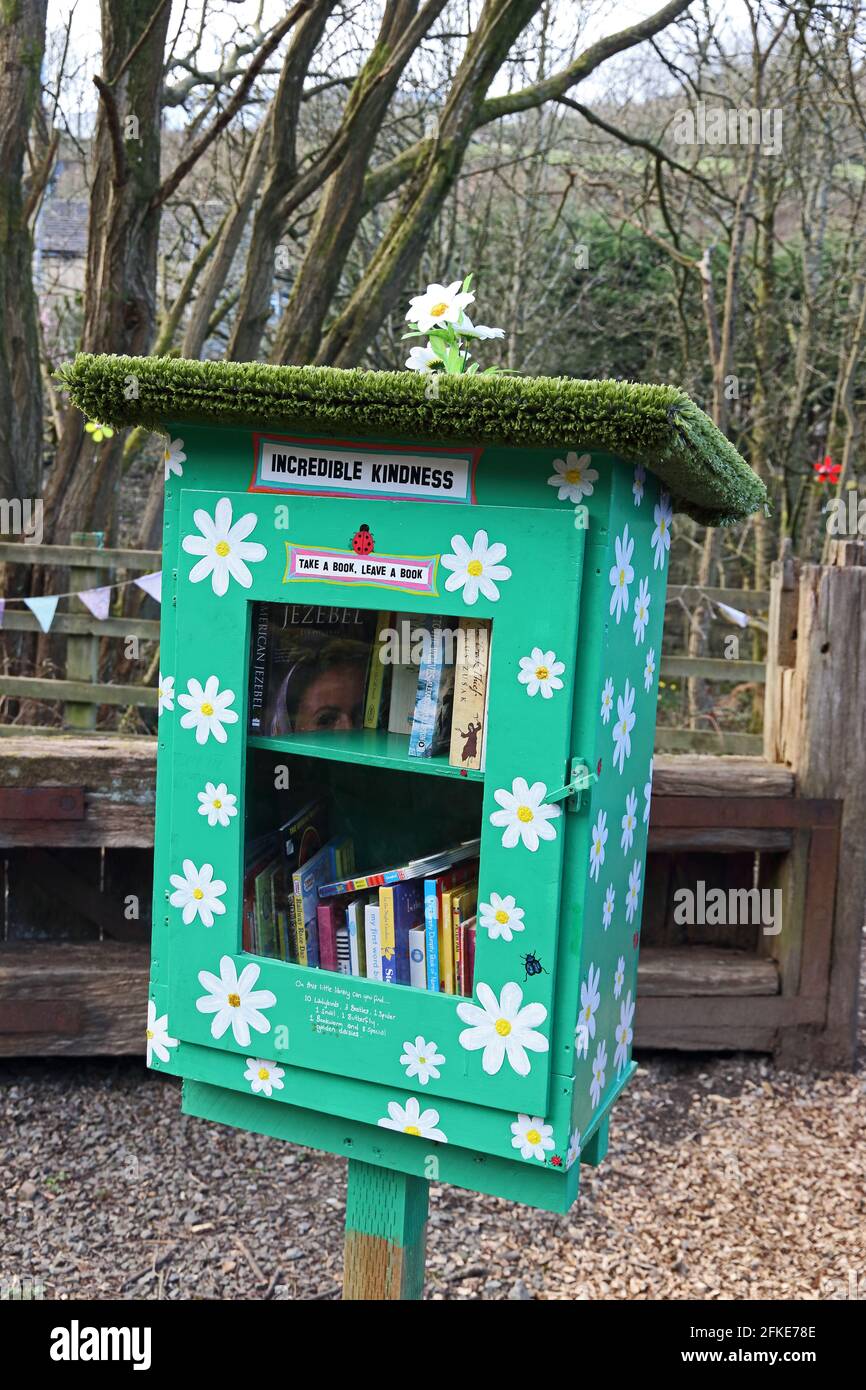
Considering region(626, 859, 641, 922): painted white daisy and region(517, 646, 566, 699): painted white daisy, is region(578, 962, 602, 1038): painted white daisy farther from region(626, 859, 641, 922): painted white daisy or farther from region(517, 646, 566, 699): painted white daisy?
region(517, 646, 566, 699): painted white daisy

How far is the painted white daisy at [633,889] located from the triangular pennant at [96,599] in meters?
3.93

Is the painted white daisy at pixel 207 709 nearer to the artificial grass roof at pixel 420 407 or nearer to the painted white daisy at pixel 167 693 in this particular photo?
the painted white daisy at pixel 167 693

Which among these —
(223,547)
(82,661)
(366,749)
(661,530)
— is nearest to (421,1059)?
(366,749)

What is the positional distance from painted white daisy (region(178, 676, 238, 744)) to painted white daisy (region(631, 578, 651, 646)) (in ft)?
2.14

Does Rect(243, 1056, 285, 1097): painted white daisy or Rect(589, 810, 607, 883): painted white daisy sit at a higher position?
Rect(589, 810, 607, 883): painted white daisy

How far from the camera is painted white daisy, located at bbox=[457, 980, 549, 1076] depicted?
170cm

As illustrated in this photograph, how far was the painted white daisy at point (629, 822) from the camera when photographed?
194cm

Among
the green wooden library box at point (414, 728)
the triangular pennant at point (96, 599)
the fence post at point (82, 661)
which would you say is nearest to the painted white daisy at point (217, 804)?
the green wooden library box at point (414, 728)

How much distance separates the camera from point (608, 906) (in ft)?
6.14

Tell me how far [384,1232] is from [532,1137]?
460 mm

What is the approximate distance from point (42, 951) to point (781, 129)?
726 centimetres

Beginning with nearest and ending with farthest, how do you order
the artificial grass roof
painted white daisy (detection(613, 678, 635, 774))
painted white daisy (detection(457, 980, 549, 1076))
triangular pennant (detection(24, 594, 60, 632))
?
the artificial grass roof, painted white daisy (detection(457, 980, 549, 1076)), painted white daisy (detection(613, 678, 635, 774)), triangular pennant (detection(24, 594, 60, 632))

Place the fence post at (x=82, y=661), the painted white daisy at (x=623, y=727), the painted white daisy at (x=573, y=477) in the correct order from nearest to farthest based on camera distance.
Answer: the painted white daisy at (x=573, y=477), the painted white daisy at (x=623, y=727), the fence post at (x=82, y=661)

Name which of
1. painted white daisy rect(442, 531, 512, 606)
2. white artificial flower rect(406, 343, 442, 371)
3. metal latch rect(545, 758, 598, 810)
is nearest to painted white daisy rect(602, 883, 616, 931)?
metal latch rect(545, 758, 598, 810)
